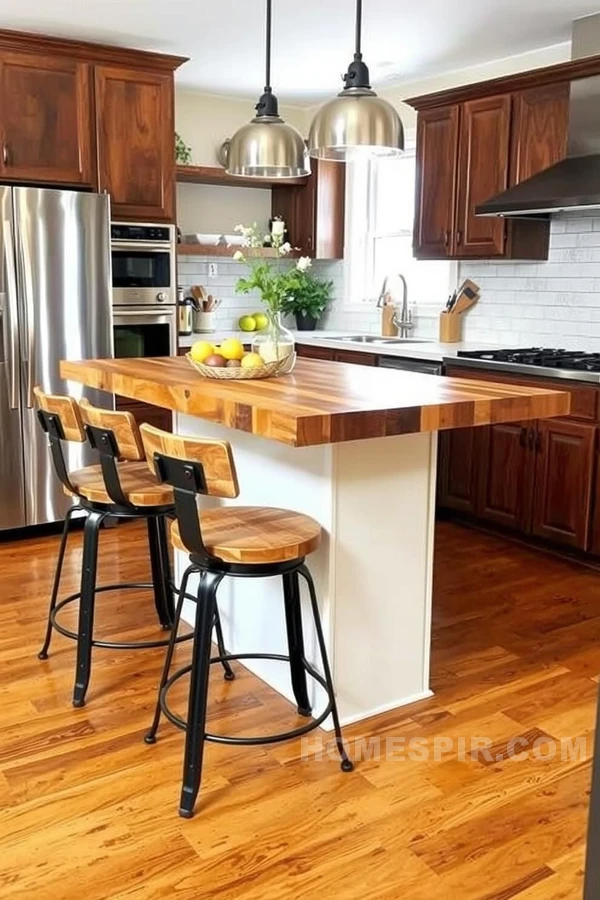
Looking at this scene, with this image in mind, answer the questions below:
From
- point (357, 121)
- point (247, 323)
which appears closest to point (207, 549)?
point (357, 121)

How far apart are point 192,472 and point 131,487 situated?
0.76 meters

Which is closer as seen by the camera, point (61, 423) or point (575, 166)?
point (61, 423)

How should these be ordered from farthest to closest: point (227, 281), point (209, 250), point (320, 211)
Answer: point (227, 281) → point (320, 211) → point (209, 250)

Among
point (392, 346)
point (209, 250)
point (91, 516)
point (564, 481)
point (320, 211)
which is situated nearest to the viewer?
point (91, 516)

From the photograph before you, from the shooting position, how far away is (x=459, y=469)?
4.64m

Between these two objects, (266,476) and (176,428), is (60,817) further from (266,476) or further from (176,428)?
(176,428)

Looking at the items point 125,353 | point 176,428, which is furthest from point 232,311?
point 176,428

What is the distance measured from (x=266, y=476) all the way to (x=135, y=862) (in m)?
1.23

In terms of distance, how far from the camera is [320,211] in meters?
6.02

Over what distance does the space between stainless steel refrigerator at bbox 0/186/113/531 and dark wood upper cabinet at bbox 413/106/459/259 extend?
1.84 meters

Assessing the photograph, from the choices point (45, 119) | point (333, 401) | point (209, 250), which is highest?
point (45, 119)

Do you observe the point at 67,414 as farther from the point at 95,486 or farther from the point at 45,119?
the point at 45,119

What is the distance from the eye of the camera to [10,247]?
4195 millimetres

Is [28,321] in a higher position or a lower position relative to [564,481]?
higher
